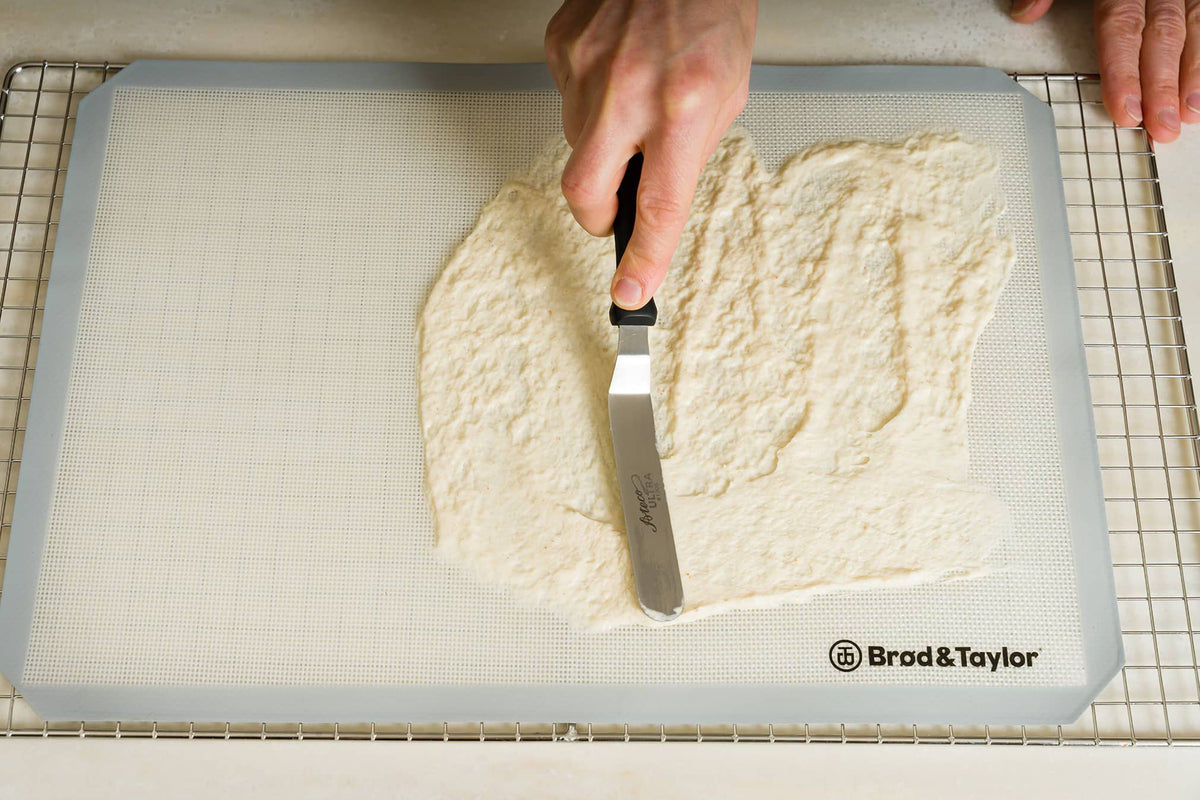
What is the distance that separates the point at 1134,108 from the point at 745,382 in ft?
2.35

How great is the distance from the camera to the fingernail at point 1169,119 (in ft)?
3.62

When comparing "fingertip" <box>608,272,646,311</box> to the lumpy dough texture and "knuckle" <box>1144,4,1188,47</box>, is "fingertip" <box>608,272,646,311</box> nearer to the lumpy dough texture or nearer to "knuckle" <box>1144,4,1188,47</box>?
the lumpy dough texture

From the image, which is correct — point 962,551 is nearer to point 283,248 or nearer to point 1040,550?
point 1040,550

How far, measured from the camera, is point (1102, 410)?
3.35 feet

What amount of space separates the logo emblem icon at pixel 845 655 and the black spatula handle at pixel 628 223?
1.47 ft

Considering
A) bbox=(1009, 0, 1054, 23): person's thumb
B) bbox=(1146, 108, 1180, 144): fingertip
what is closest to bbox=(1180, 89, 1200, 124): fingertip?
bbox=(1146, 108, 1180, 144): fingertip

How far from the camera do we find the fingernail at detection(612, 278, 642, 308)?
33.0 inches

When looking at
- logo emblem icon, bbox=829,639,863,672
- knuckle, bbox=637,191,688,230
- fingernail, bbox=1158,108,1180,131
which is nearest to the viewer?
knuckle, bbox=637,191,688,230

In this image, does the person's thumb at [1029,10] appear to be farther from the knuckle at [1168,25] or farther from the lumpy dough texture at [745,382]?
the lumpy dough texture at [745,382]

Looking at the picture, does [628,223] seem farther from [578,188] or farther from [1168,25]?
[1168,25]

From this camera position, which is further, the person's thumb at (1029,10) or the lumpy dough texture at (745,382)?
the person's thumb at (1029,10)

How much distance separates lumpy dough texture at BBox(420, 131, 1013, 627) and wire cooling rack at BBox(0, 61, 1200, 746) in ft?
0.52

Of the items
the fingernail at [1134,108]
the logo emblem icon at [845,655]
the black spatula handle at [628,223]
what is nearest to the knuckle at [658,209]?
the black spatula handle at [628,223]

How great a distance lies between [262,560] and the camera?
947 millimetres
